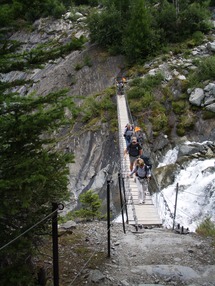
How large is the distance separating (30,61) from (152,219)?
5.95m

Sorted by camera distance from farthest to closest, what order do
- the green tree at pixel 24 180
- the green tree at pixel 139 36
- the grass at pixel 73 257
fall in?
1. the green tree at pixel 139 36
2. the grass at pixel 73 257
3. the green tree at pixel 24 180

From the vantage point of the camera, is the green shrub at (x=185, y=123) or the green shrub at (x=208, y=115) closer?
the green shrub at (x=185, y=123)

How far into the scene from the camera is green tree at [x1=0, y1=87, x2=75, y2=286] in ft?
13.4

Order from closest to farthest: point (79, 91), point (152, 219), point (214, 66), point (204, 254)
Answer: point (204, 254), point (152, 219), point (214, 66), point (79, 91)

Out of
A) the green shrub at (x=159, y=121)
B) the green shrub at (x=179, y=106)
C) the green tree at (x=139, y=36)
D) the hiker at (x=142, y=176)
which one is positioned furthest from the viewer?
the green tree at (x=139, y=36)

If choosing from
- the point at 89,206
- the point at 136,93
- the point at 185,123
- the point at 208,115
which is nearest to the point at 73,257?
the point at 89,206

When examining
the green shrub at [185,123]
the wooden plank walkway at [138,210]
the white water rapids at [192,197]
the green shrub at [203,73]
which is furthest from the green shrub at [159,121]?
the wooden plank walkway at [138,210]

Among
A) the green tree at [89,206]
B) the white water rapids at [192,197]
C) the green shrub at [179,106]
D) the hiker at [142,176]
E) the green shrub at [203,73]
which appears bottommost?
the white water rapids at [192,197]

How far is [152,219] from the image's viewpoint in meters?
9.12

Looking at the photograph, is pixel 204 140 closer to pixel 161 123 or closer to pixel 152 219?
pixel 161 123

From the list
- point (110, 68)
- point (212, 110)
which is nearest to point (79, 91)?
point (110, 68)

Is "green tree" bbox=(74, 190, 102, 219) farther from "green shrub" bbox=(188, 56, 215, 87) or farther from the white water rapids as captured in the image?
"green shrub" bbox=(188, 56, 215, 87)

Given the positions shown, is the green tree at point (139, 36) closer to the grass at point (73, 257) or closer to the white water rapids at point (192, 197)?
the white water rapids at point (192, 197)

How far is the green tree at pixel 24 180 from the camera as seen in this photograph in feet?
13.4
